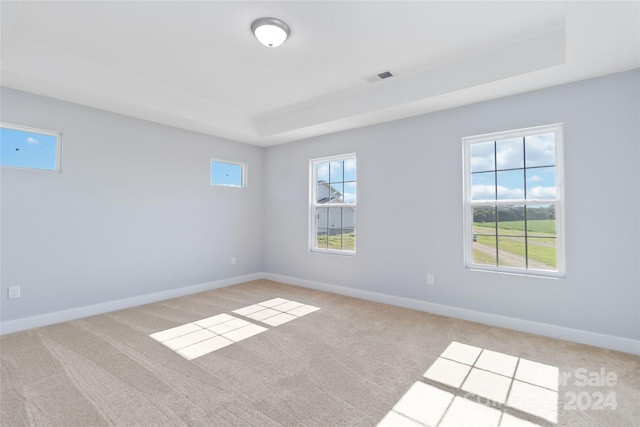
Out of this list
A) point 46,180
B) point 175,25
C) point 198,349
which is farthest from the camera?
point 46,180

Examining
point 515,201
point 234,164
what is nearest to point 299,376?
point 515,201

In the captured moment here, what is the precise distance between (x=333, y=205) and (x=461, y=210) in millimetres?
1900

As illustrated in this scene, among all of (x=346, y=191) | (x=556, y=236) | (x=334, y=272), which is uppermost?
(x=346, y=191)

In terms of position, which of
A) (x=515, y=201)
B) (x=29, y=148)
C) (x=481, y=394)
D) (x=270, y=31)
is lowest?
(x=481, y=394)

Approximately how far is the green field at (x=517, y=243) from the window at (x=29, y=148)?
15.5 feet

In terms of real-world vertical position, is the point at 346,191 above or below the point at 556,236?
above

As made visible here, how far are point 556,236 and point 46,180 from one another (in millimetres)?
5239

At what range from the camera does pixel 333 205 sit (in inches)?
184

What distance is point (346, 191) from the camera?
4.54 metres

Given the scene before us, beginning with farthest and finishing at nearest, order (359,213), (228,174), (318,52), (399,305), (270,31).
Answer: (228,174), (359,213), (399,305), (318,52), (270,31)

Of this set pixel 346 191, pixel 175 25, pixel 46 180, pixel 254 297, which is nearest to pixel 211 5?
pixel 175 25

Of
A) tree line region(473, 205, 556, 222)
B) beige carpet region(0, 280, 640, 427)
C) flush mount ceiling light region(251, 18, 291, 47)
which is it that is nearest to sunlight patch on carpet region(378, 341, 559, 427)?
beige carpet region(0, 280, 640, 427)

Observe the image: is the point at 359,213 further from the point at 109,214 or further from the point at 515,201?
the point at 109,214

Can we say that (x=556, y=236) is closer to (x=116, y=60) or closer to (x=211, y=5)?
(x=211, y=5)
